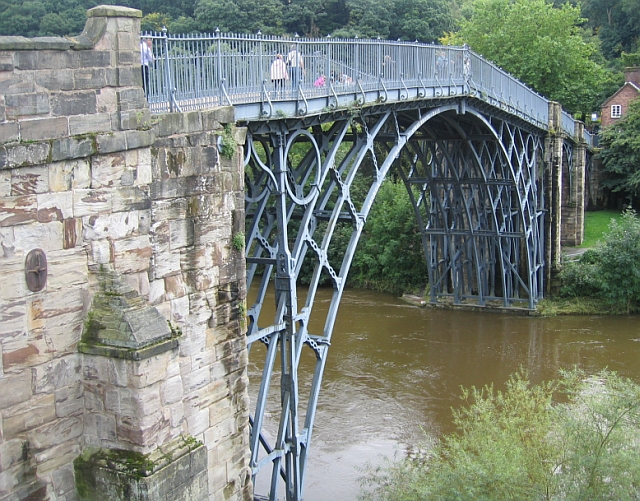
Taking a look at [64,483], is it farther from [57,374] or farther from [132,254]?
[132,254]

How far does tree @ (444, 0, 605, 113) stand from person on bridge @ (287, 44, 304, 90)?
32992 millimetres

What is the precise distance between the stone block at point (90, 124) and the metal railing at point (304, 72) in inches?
73.6

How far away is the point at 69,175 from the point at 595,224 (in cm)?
3667

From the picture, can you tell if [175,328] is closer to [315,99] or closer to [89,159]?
[89,159]

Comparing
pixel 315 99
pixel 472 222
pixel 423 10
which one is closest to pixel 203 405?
pixel 315 99

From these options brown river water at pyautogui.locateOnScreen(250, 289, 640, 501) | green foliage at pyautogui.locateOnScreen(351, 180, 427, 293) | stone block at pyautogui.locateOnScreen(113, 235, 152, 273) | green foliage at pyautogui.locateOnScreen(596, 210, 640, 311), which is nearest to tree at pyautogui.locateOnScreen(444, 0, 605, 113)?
green foliage at pyautogui.locateOnScreen(351, 180, 427, 293)

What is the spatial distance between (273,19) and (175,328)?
49460 millimetres

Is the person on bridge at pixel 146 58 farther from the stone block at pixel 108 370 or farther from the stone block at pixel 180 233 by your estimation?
the stone block at pixel 108 370

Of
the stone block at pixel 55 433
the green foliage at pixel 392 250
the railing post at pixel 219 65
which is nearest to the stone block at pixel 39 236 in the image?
the stone block at pixel 55 433

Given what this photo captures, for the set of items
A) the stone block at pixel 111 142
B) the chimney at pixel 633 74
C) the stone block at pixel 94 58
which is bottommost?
the stone block at pixel 111 142

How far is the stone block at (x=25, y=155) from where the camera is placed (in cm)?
788

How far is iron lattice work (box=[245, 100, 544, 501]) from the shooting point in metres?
13.9

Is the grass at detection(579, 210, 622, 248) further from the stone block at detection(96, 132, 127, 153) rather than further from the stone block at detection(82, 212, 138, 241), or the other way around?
the stone block at detection(96, 132, 127, 153)

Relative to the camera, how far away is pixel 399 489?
13852 millimetres
